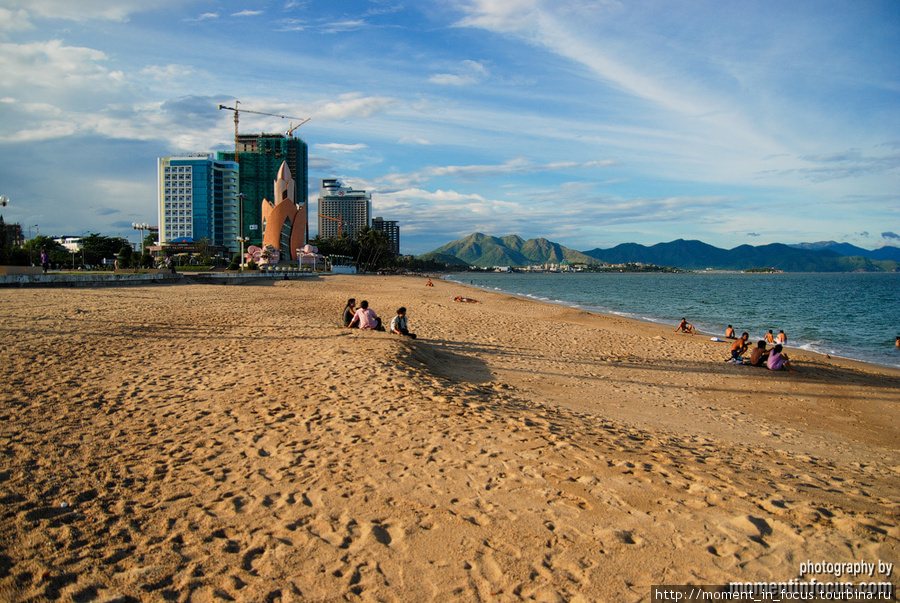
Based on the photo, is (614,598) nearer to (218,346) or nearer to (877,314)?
(218,346)

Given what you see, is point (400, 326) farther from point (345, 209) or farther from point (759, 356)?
point (345, 209)

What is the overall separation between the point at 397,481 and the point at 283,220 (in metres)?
95.4

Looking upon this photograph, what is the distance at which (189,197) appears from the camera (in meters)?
112

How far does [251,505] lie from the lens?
11.5ft

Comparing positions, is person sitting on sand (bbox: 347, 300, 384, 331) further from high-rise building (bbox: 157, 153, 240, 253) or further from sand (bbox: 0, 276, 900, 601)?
high-rise building (bbox: 157, 153, 240, 253)

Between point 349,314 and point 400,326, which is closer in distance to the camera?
point 400,326

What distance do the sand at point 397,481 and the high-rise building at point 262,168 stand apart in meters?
127

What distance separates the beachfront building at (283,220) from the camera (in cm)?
9175

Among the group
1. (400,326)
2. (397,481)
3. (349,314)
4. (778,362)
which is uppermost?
(349,314)

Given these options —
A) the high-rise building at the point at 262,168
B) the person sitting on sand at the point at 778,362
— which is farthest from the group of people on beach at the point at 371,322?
the high-rise building at the point at 262,168

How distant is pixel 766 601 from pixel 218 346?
9294 millimetres

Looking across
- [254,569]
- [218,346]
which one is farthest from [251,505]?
[218,346]

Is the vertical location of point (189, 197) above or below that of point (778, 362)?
above

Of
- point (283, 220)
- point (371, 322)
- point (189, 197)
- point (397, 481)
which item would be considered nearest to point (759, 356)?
point (371, 322)
